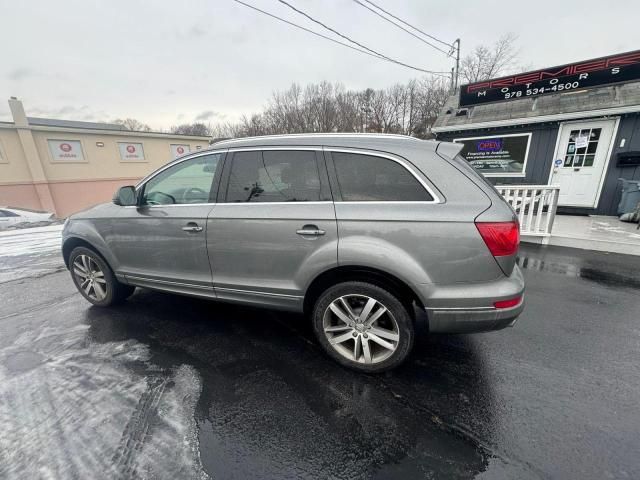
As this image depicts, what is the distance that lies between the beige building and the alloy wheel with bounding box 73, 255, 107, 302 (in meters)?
15.0

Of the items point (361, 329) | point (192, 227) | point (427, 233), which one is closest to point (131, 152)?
Answer: point (192, 227)

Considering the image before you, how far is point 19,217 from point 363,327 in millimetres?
18066

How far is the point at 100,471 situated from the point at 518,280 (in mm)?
2891

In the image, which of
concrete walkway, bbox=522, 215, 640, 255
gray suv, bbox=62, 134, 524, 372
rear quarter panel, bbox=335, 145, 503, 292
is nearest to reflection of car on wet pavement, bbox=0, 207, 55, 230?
gray suv, bbox=62, 134, 524, 372

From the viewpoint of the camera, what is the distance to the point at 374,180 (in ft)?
7.15

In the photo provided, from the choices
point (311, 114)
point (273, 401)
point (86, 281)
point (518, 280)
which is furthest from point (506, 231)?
point (311, 114)

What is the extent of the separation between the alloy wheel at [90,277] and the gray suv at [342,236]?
0.87m

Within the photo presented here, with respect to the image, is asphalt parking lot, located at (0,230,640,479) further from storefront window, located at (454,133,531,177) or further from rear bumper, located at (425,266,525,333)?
storefront window, located at (454,133,531,177)

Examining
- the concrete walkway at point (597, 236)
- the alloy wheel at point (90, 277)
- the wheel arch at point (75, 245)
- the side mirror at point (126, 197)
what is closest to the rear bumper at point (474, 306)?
the side mirror at point (126, 197)

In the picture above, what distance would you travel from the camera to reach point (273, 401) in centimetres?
214

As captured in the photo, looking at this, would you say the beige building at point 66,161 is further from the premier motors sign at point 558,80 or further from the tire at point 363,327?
the tire at point 363,327

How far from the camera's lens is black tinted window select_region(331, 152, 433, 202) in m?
2.09

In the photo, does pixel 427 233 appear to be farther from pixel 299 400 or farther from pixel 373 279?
pixel 299 400

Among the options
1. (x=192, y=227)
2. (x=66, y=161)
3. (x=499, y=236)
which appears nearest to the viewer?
(x=499, y=236)
